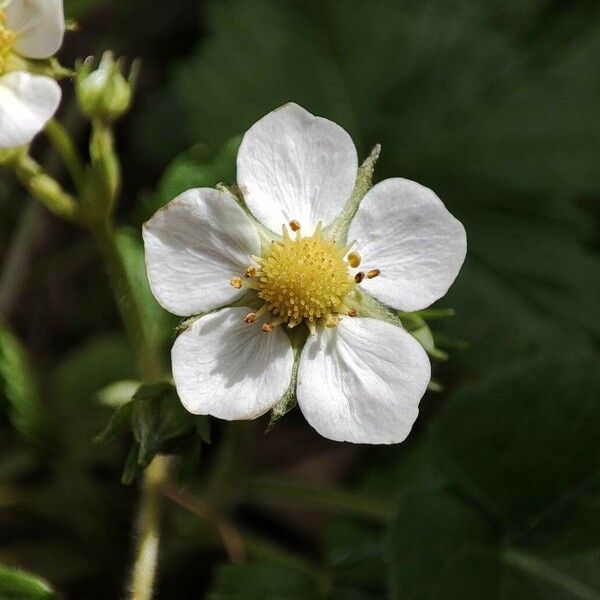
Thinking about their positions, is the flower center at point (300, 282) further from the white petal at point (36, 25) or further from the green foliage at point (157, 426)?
the white petal at point (36, 25)

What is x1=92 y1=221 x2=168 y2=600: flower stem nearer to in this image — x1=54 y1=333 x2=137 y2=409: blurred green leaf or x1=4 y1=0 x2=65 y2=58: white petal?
x1=4 y1=0 x2=65 y2=58: white petal

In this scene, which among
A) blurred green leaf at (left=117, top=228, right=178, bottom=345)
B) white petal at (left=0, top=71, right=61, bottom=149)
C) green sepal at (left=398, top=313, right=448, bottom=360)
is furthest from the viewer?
blurred green leaf at (left=117, top=228, right=178, bottom=345)

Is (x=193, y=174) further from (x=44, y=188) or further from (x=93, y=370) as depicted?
(x=93, y=370)

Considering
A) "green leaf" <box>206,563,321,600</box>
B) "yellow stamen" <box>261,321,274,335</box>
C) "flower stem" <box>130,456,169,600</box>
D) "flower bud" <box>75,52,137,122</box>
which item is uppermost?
"flower bud" <box>75,52,137,122</box>

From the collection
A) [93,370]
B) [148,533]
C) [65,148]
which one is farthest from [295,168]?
[93,370]

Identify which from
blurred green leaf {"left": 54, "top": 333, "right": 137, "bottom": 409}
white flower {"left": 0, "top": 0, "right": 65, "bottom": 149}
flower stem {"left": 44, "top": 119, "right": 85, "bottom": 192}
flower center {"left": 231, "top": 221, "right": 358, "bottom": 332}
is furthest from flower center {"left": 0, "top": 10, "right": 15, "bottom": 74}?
blurred green leaf {"left": 54, "top": 333, "right": 137, "bottom": 409}
